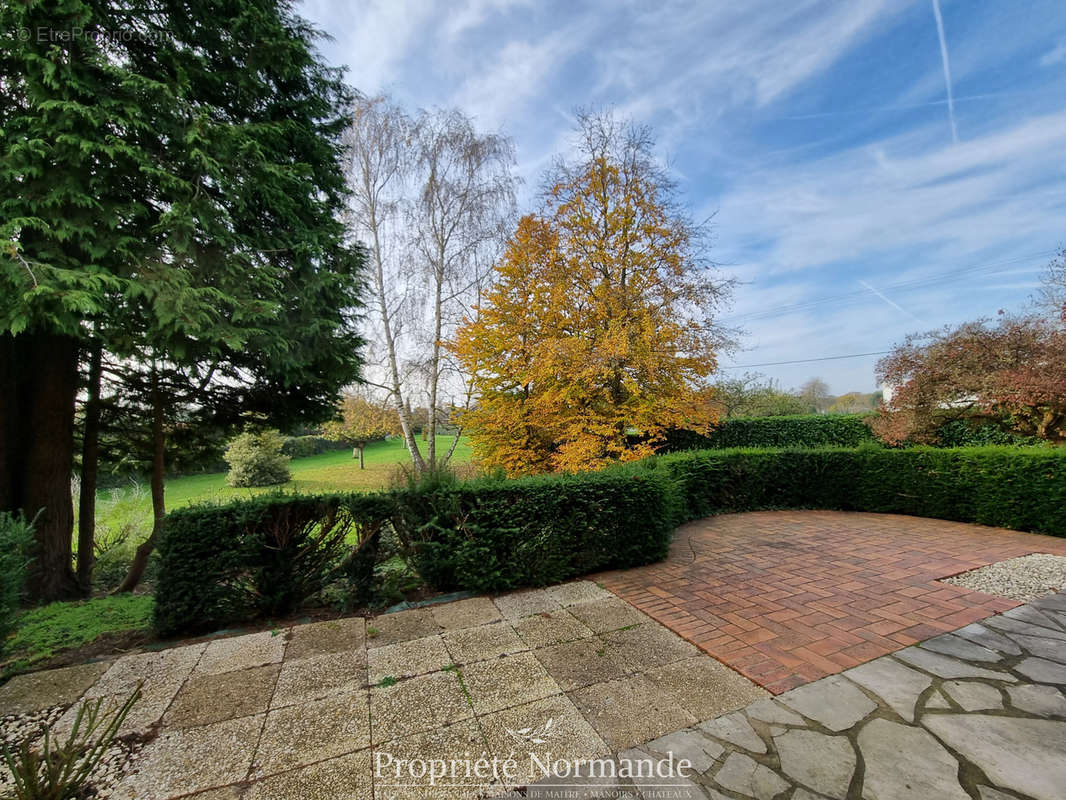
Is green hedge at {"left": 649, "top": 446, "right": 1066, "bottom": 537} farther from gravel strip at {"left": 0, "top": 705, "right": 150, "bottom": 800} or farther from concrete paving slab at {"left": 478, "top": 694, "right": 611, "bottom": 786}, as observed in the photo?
gravel strip at {"left": 0, "top": 705, "right": 150, "bottom": 800}

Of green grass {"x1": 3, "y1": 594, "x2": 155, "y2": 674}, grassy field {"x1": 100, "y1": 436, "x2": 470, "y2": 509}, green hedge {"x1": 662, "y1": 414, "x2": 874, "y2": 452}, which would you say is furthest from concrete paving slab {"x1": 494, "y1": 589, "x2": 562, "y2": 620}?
green hedge {"x1": 662, "y1": 414, "x2": 874, "y2": 452}

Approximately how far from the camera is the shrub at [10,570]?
2.21 m

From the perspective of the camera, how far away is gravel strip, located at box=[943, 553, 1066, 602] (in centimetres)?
332

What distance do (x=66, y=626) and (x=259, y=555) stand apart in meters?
1.57

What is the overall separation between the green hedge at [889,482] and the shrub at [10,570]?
17.2ft

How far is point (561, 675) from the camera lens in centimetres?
225

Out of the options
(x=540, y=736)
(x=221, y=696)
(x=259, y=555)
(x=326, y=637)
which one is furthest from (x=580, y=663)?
(x=259, y=555)

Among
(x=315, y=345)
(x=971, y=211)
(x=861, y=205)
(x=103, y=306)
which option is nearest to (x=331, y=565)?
(x=315, y=345)

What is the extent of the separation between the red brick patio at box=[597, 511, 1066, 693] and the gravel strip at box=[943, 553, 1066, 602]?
0.43 feet

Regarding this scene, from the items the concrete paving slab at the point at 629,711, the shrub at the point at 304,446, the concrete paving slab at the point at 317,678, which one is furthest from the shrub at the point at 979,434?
the shrub at the point at 304,446

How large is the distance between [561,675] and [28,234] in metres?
5.32

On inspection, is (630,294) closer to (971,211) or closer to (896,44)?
(896,44)

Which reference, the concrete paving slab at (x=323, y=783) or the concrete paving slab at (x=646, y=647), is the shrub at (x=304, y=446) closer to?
the concrete paving slab at (x=646, y=647)

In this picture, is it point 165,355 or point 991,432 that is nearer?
point 165,355
